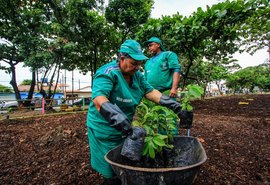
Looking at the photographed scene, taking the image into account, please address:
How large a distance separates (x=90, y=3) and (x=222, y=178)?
10441 millimetres

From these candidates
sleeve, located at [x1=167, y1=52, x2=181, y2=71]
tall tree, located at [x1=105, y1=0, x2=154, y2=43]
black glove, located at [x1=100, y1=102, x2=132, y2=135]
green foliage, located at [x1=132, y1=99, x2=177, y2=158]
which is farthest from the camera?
tall tree, located at [x1=105, y1=0, x2=154, y2=43]

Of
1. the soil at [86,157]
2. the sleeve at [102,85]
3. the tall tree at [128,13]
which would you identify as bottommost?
the soil at [86,157]

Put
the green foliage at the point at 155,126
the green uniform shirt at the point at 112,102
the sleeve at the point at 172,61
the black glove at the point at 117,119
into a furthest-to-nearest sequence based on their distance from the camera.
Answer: the sleeve at the point at 172,61, the green uniform shirt at the point at 112,102, the green foliage at the point at 155,126, the black glove at the point at 117,119

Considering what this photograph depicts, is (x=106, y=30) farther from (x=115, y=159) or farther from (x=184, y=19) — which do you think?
(x=115, y=159)

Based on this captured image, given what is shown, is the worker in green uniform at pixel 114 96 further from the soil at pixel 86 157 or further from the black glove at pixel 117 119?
the soil at pixel 86 157

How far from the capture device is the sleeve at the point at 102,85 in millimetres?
1466

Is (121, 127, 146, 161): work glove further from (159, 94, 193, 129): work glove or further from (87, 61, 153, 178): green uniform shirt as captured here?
(159, 94, 193, 129): work glove

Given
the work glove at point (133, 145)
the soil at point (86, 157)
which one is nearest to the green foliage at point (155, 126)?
the work glove at point (133, 145)

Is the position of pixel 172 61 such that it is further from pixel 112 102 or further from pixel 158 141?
pixel 158 141

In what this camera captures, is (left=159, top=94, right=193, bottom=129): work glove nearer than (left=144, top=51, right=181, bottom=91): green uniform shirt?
Yes

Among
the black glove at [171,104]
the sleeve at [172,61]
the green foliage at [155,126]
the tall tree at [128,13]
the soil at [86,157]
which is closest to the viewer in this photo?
the green foliage at [155,126]

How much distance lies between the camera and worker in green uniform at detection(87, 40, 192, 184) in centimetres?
152

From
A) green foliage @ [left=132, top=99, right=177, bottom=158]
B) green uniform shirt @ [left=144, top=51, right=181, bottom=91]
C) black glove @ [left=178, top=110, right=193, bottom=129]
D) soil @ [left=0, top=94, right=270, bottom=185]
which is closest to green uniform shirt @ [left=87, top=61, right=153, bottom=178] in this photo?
green foliage @ [left=132, top=99, right=177, bottom=158]

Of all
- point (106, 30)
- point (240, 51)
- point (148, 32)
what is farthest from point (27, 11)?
point (240, 51)
